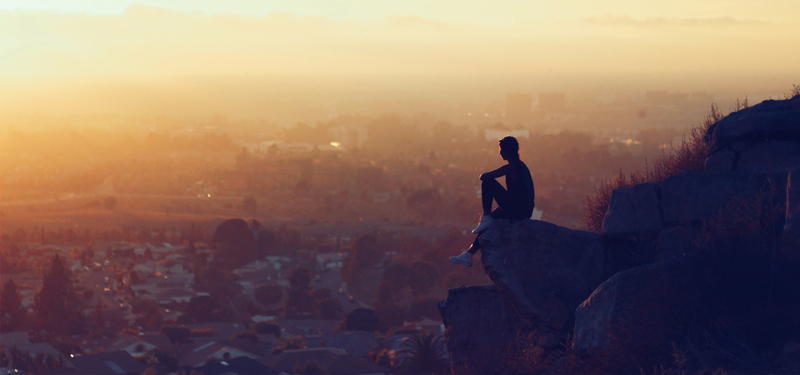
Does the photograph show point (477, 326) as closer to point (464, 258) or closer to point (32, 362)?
point (464, 258)

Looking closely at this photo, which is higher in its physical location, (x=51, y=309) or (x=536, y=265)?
(x=536, y=265)

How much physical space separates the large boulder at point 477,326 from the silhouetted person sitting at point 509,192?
0.65 m

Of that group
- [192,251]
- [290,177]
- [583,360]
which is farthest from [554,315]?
[290,177]

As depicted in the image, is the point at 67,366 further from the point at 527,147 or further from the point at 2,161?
the point at 2,161

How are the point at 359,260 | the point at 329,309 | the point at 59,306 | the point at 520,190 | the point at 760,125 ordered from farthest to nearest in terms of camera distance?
the point at 359,260
the point at 329,309
the point at 59,306
the point at 760,125
the point at 520,190

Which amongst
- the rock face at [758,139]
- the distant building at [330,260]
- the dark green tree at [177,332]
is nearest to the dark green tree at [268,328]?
the dark green tree at [177,332]

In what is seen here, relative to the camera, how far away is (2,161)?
64.2m

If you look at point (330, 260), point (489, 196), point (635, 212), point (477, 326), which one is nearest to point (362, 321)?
point (330, 260)

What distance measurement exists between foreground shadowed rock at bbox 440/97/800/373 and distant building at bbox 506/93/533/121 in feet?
267

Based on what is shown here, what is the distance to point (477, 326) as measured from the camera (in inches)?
241

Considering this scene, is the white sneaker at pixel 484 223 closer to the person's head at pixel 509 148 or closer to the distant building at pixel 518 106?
the person's head at pixel 509 148

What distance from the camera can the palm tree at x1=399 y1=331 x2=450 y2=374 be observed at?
597 inches

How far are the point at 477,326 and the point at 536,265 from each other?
0.88m

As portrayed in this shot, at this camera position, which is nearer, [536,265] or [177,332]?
[536,265]
